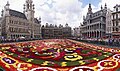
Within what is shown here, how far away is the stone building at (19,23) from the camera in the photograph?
7014 cm

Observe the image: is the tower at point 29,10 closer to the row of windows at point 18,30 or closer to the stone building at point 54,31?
the row of windows at point 18,30

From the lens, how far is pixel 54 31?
391 ft

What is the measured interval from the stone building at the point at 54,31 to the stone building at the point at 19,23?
1235 cm


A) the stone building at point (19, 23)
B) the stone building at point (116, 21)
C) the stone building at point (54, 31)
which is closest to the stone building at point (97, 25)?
the stone building at point (116, 21)

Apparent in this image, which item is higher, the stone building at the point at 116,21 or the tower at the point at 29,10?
the tower at the point at 29,10

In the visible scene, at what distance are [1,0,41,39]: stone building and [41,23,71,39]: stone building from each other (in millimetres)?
12348

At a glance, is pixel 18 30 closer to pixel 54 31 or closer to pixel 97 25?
pixel 97 25

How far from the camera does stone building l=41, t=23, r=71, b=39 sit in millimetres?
114750

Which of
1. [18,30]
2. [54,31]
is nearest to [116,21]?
[18,30]

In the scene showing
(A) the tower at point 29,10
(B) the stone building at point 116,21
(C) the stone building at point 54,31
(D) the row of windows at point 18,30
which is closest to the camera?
(B) the stone building at point 116,21

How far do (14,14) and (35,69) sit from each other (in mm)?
71738

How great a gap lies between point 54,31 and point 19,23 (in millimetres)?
42566

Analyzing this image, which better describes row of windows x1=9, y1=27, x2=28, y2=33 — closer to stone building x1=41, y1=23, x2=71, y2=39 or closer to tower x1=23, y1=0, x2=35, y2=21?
tower x1=23, y1=0, x2=35, y2=21

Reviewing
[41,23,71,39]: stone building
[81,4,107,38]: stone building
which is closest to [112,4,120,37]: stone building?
[81,4,107,38]: stone building
